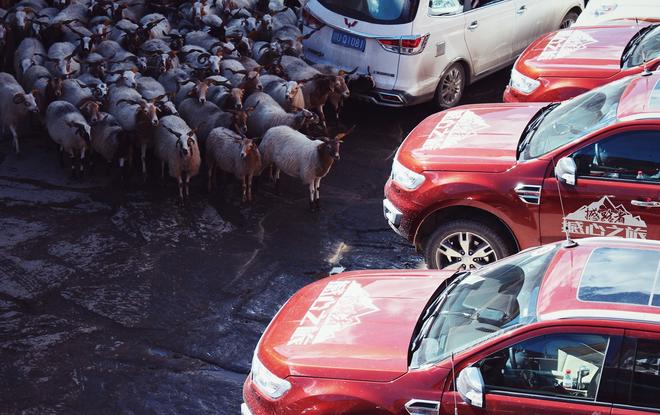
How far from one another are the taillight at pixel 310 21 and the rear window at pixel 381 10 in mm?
463

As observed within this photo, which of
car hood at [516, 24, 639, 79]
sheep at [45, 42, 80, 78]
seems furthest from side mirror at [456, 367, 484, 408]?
sheep at [45, 42, 80, 78]

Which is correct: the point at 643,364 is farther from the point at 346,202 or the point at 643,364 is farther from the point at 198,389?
the point at 346,202

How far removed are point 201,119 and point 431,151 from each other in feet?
14.3

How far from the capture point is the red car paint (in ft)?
34.4

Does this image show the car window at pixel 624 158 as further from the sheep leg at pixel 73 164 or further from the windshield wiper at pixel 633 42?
the sheep leg at pixel 73 164

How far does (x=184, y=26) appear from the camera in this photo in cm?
1562

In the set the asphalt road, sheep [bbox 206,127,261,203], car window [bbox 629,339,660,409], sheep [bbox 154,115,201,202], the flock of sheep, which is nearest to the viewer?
car window [bbox 629,339,660,409]

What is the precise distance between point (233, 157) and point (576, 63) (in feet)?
13.4

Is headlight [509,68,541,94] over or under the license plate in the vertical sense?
over

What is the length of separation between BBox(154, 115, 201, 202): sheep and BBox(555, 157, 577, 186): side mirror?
4.91 m

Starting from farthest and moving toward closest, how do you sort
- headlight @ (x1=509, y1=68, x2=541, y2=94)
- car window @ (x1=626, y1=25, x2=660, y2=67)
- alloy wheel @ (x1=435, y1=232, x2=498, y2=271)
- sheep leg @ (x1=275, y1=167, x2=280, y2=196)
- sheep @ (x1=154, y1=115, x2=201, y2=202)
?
sheep leg @ (x1=275, y1=167, x2=280, y2=196) → sheep @ (x1=154, y1=115, x2=201, y2=202) → headlight @ (x1=509, y1=68, x2=541, y2=94) → car window @ (x1=626, y1=25, x2=660, y2=67) → alloy wheel @ (x1=435, y1=232, x2=498, y2=271)

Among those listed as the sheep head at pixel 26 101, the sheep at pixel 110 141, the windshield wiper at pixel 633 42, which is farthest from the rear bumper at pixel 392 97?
the sheep head at pixel 26 101

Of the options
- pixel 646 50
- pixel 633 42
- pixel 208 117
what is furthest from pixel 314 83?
pixel 646 50

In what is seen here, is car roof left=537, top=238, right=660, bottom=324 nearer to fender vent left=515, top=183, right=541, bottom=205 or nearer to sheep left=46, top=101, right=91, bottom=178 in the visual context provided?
fender vent left=515, top=183, right=541, bottom=205
